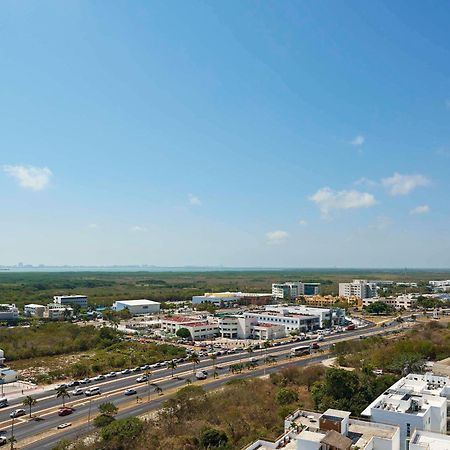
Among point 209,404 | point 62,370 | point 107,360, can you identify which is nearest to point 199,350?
point 107,360

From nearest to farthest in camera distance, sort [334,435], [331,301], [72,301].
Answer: [334,435]
[72,301]
[331,301]

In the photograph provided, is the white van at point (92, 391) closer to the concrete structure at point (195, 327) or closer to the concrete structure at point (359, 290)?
the concrete structure at point (195, 327)

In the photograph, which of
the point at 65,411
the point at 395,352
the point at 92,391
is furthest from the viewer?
the point at 395,352

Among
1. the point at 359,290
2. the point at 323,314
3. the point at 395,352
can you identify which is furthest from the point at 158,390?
the point at 359,290

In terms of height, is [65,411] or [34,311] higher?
[34,311]

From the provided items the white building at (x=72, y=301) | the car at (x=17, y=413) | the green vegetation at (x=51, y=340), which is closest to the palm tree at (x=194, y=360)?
the green vegetation at (x=51, y=340)

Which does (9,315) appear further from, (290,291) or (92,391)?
(290,291)
